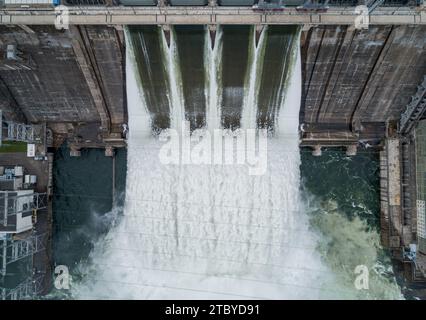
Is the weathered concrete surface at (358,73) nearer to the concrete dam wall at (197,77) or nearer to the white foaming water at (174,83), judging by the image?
the concrete dam wall at (197,77)

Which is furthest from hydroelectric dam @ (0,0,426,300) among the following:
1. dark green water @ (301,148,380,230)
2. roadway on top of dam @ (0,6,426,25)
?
roadway on top of dam @ (0,6,426,25)

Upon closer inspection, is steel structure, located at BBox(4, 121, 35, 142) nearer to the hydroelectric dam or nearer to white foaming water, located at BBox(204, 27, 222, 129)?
the hydroelectric dam

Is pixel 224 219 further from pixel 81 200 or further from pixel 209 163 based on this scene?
pixel 81 200

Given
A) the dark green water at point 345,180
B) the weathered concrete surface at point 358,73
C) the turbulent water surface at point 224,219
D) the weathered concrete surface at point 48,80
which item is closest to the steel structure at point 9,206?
the turbulent water surface at point 224,219

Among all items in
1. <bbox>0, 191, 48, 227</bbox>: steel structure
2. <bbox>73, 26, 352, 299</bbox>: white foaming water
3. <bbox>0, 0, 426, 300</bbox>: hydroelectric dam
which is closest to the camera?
<bbox>0, 191, 48, 227</bbox>: steel structure

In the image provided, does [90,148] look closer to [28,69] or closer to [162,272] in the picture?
[28,69]

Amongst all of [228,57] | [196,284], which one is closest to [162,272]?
[196,284]
